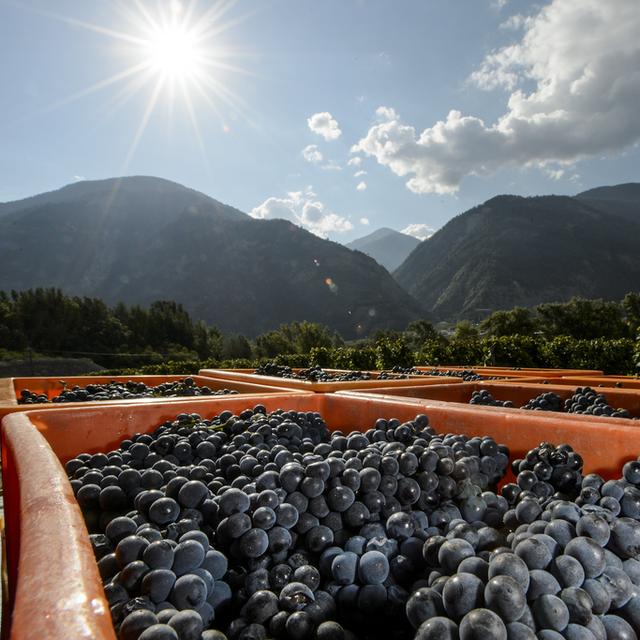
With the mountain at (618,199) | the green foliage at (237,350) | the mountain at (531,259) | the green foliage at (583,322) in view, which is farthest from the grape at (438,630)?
the mountain at (618,199)

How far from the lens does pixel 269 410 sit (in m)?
2.61

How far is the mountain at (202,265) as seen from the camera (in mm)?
113738

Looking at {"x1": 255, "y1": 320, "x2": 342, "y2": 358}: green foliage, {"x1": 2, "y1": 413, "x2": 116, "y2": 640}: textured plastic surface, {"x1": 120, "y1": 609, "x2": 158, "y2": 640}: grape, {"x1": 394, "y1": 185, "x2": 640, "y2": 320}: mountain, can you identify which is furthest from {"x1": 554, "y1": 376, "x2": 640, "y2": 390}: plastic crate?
{"x1": 394, "y1": 185, "x2": 640, "y2": 320}: mountain

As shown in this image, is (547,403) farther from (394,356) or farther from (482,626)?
(394,356)

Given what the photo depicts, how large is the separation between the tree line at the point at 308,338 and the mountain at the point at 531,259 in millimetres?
47191

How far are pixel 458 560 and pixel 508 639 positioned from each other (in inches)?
8.3

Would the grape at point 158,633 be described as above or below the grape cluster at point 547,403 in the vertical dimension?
above

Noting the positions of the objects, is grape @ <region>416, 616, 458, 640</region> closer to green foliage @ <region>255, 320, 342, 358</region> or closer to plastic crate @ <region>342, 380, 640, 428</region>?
plastic crate @ <region>342, 380, 640, 428</region>

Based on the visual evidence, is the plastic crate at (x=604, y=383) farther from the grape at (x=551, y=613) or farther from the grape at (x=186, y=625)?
the grape at (x=186, y=625)

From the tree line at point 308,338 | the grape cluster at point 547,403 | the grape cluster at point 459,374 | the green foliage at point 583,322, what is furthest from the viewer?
the green foliage at point 583,322

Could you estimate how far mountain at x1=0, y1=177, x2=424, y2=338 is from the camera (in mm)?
113738

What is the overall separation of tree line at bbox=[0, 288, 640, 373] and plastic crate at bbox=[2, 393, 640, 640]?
956cm

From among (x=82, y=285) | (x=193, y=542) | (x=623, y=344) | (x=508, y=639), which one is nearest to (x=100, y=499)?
(x=193, y=542)

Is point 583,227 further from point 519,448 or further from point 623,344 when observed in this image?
point 519,448
